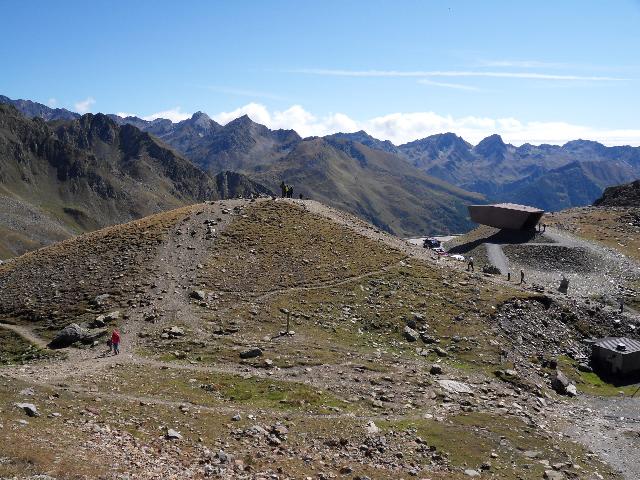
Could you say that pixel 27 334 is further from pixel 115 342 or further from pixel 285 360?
pixel 285 360

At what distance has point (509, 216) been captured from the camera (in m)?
104

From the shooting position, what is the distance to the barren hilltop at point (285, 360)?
25891 millimetres

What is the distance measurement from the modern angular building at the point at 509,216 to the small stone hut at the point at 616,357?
2046 inches

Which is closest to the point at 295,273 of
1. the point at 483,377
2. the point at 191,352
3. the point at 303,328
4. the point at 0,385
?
the point at 303,328

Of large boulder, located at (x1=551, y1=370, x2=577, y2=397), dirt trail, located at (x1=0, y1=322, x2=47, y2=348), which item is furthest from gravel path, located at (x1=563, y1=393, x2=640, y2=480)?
dirt trail, located at (x1=0, y1=322, x2=47, y2=348)

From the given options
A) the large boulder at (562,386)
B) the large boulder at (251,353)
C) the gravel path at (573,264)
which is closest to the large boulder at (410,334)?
the large boulder at (562,386)

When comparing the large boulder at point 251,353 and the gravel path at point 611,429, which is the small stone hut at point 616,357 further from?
the large boulder at point 251,353

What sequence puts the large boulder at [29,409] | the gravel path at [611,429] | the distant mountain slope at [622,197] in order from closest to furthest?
the large boulder at [29,409] < the gravel path at [611,429] < the distant mountain slope at [622,197]

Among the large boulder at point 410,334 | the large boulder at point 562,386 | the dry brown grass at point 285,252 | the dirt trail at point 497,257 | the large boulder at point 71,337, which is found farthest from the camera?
the dirt trail at point 497,257

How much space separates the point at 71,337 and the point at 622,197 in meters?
145

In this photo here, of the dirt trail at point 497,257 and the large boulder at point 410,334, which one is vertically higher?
the dirt trail at point 497,257

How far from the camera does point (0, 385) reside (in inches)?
1117

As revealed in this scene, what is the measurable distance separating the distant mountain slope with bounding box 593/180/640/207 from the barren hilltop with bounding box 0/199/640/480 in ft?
286

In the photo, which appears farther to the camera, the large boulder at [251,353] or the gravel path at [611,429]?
the large boulder at [251,353]
